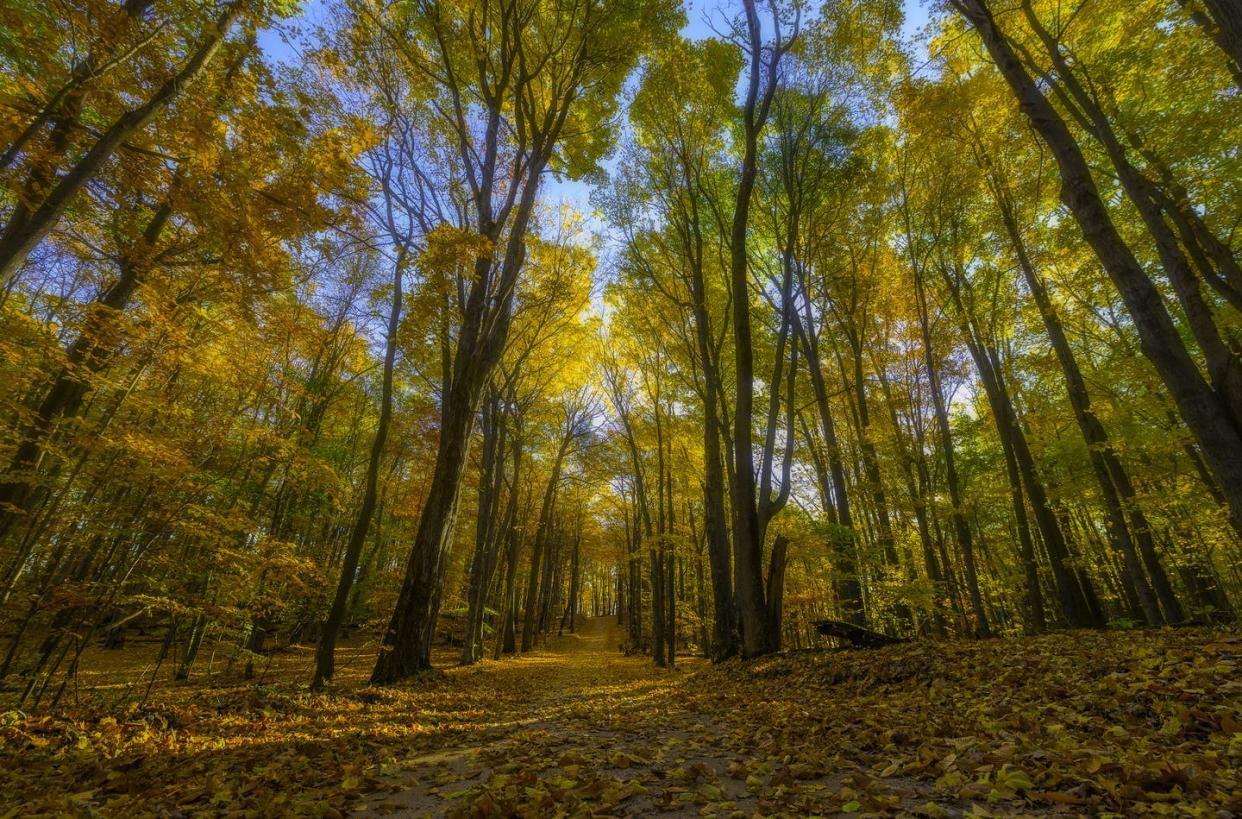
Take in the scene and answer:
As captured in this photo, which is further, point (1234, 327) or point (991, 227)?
point (991, 227)

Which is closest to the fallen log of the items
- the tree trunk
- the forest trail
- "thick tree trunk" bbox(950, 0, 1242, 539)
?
the forest trail

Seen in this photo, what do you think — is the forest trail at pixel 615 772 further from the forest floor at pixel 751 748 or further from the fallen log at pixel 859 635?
the fallen log at pixel 859 635

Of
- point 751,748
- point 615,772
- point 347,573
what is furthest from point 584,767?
point 347,573

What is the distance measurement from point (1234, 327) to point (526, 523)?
2281 centimetres

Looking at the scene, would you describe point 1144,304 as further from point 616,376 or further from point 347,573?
point 616,376

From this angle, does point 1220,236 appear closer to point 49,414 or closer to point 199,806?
point 199,806

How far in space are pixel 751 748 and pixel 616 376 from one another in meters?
14.4

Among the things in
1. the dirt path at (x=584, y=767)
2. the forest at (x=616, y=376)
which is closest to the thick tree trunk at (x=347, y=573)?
the forest at (x=616, y=376)

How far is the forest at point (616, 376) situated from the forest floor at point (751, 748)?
0.14 ft

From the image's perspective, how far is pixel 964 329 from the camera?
1205 cm

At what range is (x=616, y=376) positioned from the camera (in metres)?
17.5

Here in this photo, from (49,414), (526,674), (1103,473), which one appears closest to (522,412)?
(526,674)

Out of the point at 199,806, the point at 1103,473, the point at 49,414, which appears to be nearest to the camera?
the point at 199,806

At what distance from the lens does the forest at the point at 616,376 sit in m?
3.41
